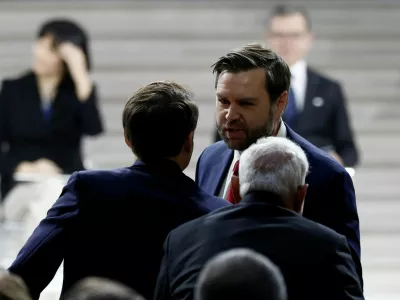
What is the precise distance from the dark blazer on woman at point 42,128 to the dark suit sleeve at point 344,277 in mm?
5340

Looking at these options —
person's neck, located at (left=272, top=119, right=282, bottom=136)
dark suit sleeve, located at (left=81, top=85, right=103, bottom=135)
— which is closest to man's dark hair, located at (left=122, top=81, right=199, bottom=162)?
person's neck, located at (left=272, top=119, right=282, bottom=136)

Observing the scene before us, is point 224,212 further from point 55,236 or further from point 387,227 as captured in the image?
point 387,227

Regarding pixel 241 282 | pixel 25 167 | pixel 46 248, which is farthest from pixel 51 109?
pixel 241 282

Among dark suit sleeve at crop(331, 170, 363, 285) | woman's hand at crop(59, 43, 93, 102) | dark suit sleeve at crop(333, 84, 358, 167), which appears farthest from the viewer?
woman's hand at crop(59, 43, 93, 102)

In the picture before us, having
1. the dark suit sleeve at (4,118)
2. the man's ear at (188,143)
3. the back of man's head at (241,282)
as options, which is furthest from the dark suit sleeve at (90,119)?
the back of man's head at (241,282)

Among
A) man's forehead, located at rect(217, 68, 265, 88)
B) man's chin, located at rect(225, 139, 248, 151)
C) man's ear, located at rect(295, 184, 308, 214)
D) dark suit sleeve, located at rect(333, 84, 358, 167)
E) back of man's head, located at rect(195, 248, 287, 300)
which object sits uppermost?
man's forehead, located at rect(217, 68, 265, 88)

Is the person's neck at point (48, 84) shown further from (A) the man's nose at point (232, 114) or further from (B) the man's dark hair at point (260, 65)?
(A) the man's nose at point (232, 114)

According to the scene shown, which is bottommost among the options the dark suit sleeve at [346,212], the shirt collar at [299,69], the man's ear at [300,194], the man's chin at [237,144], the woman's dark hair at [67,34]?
the shirt collar at [299,69]

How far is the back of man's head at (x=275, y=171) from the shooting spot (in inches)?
134

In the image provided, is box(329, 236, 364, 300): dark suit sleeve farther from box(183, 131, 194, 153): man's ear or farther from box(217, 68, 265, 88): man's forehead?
box(217, 68, 265, 88): man's forehead

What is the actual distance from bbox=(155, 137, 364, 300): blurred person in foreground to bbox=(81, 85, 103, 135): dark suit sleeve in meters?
5.26

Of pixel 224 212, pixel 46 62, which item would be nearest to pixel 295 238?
pixel 224 212

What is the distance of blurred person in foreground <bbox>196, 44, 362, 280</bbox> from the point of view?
395 centimetres

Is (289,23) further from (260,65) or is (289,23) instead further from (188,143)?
(188,143)
